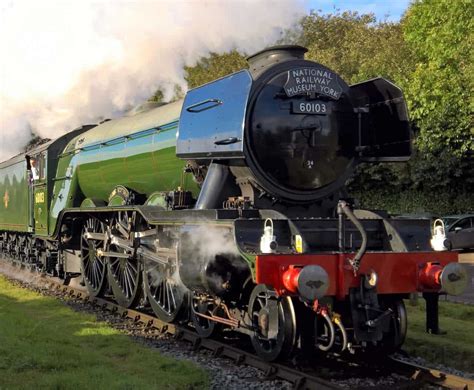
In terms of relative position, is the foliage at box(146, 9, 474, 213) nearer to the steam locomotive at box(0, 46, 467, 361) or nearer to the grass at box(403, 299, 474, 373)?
the steam locomotive at box(0, 46, 467, 361)

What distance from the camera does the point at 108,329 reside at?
24.2 ft

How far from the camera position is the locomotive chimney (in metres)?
6.24

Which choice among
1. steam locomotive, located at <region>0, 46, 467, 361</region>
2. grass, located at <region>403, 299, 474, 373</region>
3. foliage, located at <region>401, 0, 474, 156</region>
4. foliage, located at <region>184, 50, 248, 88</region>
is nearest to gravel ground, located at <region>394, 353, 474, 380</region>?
grass, located at <region>403, 299, 474, 373</region>

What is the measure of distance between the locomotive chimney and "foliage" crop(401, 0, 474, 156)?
444 inches

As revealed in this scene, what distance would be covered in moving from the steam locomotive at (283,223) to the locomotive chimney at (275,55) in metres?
0.01

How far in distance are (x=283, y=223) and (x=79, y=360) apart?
2.32m

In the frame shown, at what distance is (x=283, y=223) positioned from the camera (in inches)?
216

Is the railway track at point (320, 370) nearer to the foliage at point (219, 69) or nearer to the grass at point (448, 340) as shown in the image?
the grass at point (448, 340)

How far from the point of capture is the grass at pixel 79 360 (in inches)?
196

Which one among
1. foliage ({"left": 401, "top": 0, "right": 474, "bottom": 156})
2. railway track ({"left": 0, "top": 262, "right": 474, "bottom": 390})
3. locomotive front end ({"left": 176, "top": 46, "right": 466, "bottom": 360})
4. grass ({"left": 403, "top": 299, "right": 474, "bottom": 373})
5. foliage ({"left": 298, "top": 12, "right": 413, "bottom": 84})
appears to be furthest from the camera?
foliage ({"left": 298, "top": 12, "right": 413, "bottom": 84})

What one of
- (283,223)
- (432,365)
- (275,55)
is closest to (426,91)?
(275,55)

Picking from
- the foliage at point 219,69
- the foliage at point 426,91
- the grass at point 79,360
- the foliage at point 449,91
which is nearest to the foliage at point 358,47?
the foliage at point 426,91

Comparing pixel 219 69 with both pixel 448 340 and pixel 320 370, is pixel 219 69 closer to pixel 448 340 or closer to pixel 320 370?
pixel 448 340

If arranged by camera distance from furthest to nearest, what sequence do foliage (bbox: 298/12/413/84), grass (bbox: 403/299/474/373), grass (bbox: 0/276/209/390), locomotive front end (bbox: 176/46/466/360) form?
foliage (bbox: 298/12/413/84) → grass (bbox: 403/299/474/373) → locomotive front end (bbox: 176/46/466/360) → grass (bbox: 0/276/209/390)
